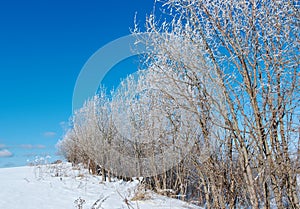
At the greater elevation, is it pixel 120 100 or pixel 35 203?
pixel 120 100

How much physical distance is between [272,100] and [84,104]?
1197 cm

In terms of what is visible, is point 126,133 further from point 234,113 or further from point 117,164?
point 234,113

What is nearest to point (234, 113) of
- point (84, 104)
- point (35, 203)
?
point (35, 203)

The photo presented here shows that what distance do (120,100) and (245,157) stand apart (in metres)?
8.39

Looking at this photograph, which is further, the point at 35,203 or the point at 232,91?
the point at 35,203

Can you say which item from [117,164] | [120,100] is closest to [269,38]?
[120,100]

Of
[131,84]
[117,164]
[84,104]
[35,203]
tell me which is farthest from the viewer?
[84,104]

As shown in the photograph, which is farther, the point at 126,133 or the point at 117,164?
the point at 117,164

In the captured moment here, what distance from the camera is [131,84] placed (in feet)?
35.2

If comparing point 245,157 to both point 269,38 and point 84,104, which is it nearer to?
point 269,38

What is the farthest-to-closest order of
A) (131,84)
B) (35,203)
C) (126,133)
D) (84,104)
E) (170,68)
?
(84,104) < (126,133) < (131,84) < (35,203) < (170,68)

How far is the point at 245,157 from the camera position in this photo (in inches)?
132

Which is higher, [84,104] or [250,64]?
[84,104]

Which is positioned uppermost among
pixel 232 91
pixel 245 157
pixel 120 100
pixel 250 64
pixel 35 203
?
pixel 120 100
